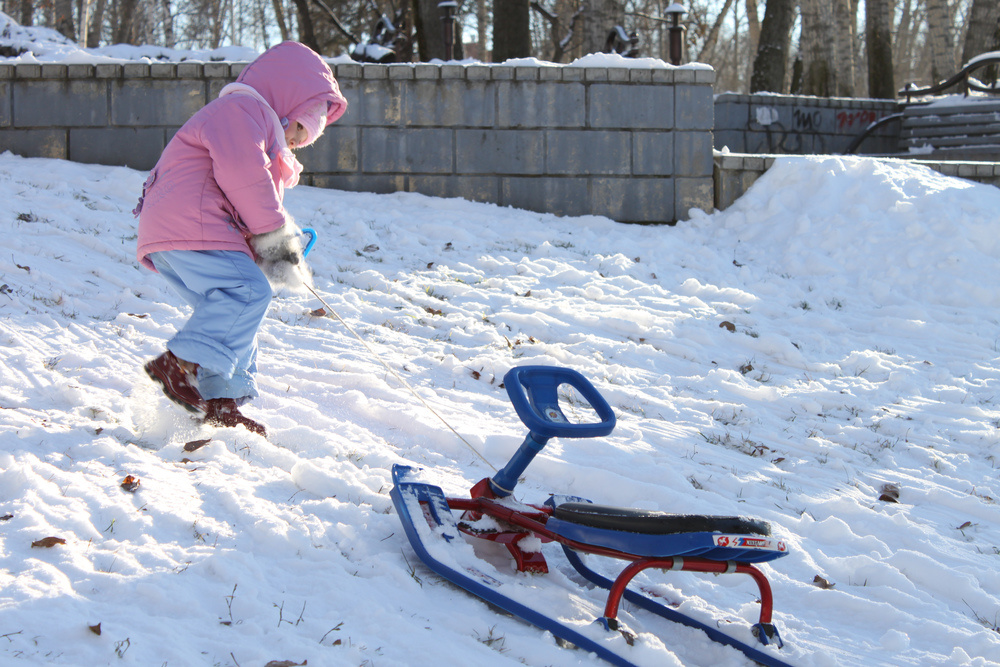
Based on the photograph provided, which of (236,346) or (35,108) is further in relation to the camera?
(35,108)

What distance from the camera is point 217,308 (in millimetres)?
2957

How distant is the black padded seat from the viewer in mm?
2145

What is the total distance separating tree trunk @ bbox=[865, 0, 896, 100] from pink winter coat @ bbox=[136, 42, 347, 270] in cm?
1428

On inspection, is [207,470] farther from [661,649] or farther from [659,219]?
[659,219]

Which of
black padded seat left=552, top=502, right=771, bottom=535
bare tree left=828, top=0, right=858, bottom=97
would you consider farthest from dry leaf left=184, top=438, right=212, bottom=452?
bare tree left=828, top=0, right=858, bottom=97

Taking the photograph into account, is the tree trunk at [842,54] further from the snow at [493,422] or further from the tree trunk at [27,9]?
the tree trunk at [27,9]

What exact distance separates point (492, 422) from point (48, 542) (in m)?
1.96

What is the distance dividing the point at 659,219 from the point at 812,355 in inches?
117

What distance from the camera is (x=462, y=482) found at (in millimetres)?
3072

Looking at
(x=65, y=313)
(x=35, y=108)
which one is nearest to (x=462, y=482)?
(x=65, y=313)

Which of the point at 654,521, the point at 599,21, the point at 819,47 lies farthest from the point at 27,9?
the point at 654,521

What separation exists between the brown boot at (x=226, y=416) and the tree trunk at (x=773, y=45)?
12320 millimetres

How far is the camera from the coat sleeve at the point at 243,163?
2.84 meters

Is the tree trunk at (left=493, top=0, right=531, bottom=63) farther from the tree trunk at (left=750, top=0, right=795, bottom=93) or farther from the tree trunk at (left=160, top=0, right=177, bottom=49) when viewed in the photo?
the tree trunk at (left=160, top=0, right=177, bottom=49)
